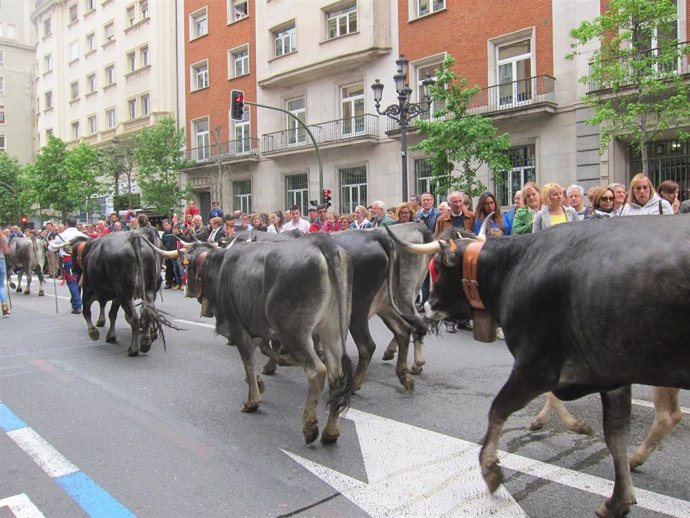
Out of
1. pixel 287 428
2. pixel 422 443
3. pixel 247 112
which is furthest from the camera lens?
pixel 247 112

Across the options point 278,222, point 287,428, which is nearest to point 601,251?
point 287,428

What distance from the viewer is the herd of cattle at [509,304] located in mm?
2652

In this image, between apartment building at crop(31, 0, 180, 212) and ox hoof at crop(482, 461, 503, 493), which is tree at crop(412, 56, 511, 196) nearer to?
ox hoof at crop(482, 461, 503, 493)

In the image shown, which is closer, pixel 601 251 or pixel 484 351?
pixel 601 251

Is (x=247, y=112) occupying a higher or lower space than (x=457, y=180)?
higher

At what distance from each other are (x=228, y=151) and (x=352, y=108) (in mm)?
8790

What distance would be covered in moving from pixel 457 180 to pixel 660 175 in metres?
6.39

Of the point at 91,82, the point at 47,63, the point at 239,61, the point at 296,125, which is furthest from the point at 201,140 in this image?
the point at 47,63

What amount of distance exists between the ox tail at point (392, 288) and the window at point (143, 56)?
37.1 metres

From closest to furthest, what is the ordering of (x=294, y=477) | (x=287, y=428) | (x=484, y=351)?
(x=294, y=477), (x=287, y=428), (x=484, y=351)

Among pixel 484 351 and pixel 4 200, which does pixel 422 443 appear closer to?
pixel 484 351

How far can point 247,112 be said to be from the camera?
31906mm

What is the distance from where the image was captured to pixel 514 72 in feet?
69.1

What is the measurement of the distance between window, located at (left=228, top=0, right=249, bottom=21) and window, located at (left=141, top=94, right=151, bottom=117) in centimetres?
906
